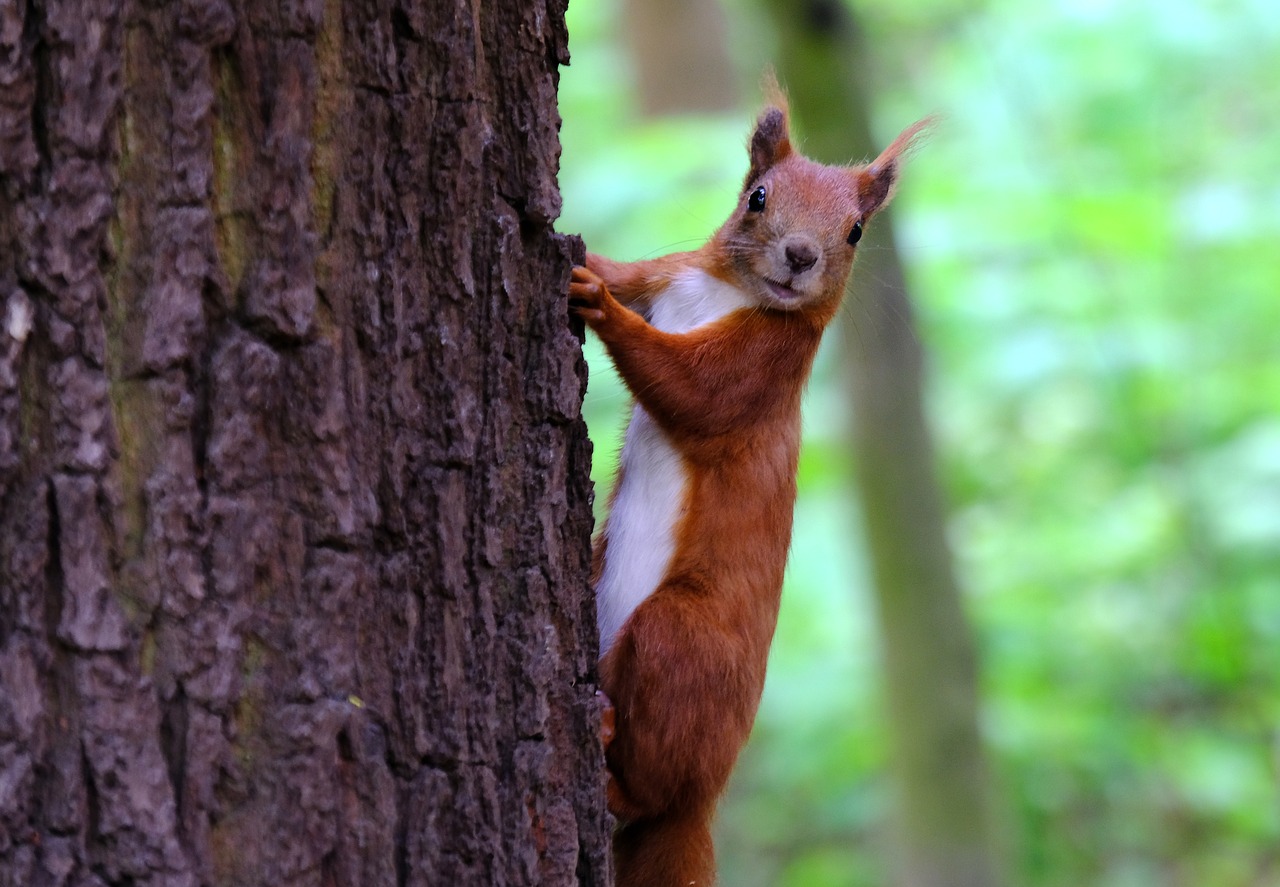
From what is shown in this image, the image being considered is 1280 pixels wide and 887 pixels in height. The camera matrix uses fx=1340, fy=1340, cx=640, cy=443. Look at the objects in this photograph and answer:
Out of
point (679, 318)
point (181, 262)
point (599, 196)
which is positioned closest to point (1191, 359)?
point (599, 196)

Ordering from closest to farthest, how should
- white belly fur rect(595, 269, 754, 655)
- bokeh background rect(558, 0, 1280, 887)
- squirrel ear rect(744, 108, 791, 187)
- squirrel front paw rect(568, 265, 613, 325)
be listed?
squirrel front paw rect(568, 265, 613, 325), white belly fur rect(595, 269, 754, 655), squirrel ear rect(744, 108, 791, 187), bokeh background rect(558, 0, 1280, 887)

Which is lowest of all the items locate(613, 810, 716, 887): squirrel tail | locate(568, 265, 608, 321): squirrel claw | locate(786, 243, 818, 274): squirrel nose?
locate(613, 810, 716, 887): squirrel tail

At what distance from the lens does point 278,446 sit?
5.32 ft

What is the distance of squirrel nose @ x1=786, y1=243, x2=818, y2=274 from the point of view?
291 centimetres

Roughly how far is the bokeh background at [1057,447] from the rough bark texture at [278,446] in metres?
3.33

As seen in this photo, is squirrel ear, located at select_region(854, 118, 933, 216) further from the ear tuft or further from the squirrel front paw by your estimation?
the squirrel front paw

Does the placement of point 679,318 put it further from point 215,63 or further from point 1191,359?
point 1191,359

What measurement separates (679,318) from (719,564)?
65 cm

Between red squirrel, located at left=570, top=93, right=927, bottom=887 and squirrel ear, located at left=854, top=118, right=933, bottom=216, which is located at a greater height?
squirrel ear, located at left=854, top=118, right=933, bottom=216

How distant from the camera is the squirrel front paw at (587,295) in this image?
2352 millimetres

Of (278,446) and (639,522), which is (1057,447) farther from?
(278,446)

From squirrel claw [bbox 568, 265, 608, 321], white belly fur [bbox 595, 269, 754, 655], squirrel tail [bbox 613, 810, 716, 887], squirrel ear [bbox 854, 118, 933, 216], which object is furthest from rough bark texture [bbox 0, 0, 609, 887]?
squirrel ear [bbox 854, 118, 933, 216]

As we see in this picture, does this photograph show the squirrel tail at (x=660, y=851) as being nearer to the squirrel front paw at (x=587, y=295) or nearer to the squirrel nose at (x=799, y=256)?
the squirrel front paw at (x=587, y=295)

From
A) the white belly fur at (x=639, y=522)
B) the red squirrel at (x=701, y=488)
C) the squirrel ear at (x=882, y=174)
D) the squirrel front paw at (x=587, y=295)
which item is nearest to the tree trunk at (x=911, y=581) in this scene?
the squirrel ear at (x=882, y=174)
